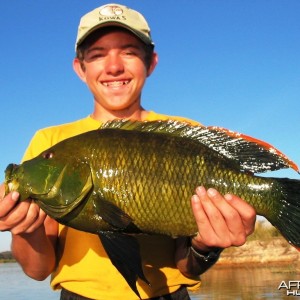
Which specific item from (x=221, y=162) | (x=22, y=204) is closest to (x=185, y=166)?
(x=221, y=162)

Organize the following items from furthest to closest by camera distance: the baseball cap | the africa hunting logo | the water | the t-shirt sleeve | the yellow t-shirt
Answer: the water, the africa hunting logo, the baseball cap, the t-shirt sleeve, the yellow t-shirt

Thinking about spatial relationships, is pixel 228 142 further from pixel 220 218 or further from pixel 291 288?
pixel 291 288

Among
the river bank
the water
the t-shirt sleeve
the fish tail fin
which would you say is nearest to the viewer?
the fish tail fin

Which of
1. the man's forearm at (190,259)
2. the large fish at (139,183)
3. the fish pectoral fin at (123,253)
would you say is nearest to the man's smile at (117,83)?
the large fish at (139,183)

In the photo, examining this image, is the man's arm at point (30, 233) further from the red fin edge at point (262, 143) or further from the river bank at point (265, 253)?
the river bank at point (265, 253)

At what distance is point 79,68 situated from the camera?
4.96 meters

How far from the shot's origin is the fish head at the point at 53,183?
338 cm

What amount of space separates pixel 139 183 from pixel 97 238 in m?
0.97

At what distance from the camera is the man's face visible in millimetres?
4520

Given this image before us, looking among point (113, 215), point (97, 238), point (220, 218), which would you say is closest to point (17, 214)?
point (113, 215)

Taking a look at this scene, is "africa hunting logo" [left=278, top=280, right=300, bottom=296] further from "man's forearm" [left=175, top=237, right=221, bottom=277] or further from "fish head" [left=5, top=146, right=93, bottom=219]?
"fish head" [left=5, top=146, right=93, bottom=219]

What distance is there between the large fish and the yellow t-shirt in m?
0.60

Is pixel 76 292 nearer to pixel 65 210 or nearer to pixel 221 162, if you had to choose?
pixel 65 210

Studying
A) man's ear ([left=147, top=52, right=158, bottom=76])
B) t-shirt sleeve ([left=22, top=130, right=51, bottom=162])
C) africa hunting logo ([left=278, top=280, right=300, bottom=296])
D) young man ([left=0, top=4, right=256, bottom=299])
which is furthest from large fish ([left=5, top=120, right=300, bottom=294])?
africa hunting logo ([left=278, top=280, right=300, bottom=296])
